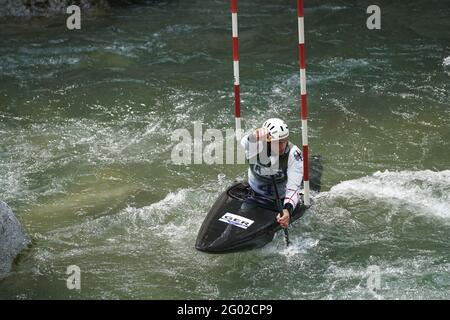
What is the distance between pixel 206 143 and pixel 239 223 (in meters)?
2.97

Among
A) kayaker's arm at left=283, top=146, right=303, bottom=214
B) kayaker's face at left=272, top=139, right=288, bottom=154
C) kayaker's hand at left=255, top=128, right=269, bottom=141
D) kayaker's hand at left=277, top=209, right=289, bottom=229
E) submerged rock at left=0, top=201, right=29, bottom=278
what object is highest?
kayaker's hand at left=255, top=128, right=269, bottom=141

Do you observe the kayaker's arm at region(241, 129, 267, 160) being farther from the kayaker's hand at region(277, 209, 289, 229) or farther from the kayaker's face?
the kayaker's hand at region(277, 209, 289, 229)

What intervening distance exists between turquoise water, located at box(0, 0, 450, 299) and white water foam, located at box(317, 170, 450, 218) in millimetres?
23

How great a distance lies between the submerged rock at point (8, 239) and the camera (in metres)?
7.12

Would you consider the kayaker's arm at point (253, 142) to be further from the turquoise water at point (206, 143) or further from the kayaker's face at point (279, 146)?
the turquoise water at point (206, 143)

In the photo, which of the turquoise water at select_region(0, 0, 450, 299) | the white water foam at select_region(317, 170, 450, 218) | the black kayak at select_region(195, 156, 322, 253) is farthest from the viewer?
the white water foam at select_region(317, 170, 450, 218)

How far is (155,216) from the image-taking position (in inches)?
319

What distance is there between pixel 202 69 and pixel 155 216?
467 centimetres

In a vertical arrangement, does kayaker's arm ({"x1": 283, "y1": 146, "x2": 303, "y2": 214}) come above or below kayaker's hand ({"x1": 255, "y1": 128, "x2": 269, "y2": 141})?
below

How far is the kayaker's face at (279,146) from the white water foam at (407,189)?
133cm

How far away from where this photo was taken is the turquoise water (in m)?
7.05

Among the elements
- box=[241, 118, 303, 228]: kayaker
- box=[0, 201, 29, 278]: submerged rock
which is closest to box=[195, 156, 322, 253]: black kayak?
box=[241, 118, 303, 228]: kayaker

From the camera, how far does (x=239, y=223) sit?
7062 mm

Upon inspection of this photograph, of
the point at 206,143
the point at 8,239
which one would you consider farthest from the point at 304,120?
the point at 8,239
